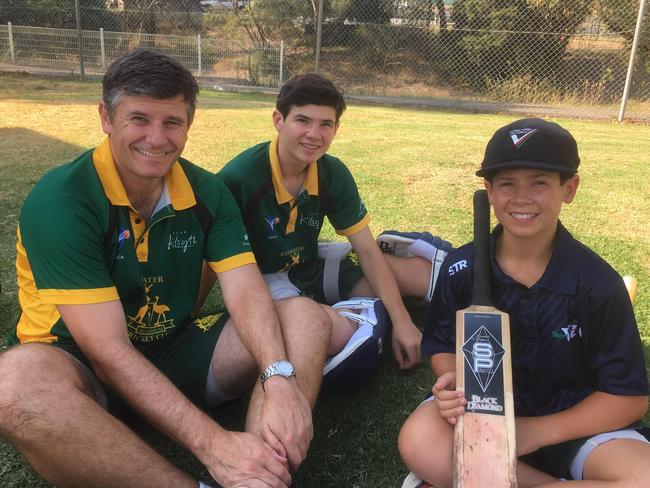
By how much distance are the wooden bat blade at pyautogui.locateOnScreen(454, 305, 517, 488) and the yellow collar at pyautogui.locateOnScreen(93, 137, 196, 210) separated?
1042 millimetres

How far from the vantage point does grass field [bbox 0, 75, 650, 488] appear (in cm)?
227

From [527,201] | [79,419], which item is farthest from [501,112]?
[79,419]

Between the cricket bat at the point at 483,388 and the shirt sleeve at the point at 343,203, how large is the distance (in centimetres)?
99

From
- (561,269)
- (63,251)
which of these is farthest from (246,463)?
(561,269)

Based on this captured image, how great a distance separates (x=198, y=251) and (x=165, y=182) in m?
0.27

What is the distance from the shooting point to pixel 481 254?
6.54 ft

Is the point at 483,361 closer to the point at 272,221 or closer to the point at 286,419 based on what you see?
the point at 286,419

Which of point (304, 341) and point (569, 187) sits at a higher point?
point (569, 187)

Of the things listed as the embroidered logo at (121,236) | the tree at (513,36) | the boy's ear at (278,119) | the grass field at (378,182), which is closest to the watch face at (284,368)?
the grass field at (378,182)

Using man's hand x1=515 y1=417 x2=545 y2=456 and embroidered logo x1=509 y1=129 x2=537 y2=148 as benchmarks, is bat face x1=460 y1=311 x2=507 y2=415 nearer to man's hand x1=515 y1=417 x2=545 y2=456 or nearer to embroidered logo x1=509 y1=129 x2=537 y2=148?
man's hand x1=515 y1=417 x2=545 y2=456

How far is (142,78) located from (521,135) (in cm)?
122

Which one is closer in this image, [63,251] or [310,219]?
[63,251]

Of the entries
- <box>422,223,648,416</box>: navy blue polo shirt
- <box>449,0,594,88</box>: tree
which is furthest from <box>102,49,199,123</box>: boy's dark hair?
<box>449,0,594,88</box>: tree

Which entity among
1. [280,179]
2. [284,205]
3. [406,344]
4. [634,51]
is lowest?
[406,344]
